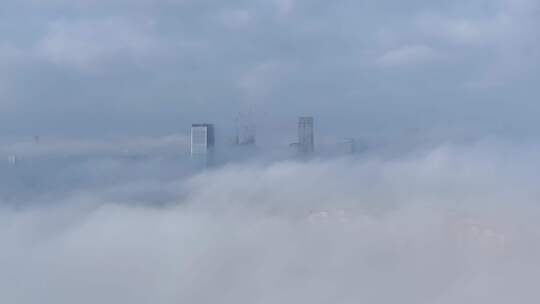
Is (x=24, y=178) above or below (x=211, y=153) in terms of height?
below
